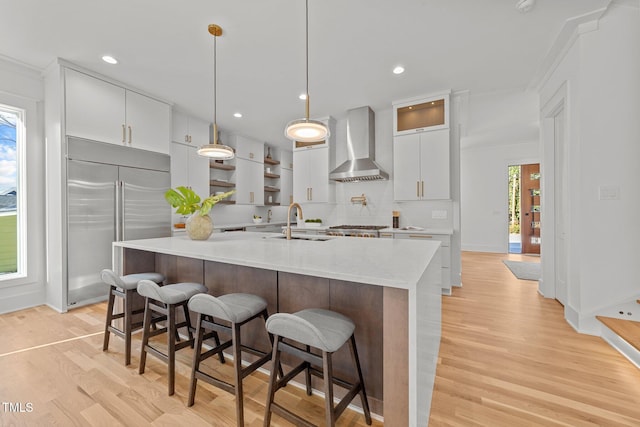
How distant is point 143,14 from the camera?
7.62 ft

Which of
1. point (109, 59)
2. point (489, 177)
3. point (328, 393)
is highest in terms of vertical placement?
point (109, 59)

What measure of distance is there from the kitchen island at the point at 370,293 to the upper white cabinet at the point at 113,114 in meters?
1.80

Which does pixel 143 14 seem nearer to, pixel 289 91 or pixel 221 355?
pixel 289 91

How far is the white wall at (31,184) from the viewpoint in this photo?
10.1 ft

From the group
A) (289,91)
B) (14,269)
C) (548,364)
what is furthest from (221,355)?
(289,91)

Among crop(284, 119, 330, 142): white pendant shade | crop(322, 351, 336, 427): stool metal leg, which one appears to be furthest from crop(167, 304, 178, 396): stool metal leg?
crop(284, 119, 330, 142): white pendant shade

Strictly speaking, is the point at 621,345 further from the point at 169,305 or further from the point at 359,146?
the point at 359,146

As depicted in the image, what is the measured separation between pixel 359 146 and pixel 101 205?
361 cm

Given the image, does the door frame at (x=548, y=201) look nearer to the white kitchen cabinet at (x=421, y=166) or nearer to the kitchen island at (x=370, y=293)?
the white kitchen cabinet at (x=421, y=166)

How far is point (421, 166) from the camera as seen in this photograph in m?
4.00

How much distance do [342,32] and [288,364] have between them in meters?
2.83

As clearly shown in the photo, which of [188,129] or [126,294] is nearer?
[126,294]

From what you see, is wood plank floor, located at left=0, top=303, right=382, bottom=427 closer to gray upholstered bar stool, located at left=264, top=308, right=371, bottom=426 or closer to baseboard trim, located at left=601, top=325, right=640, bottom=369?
gray upholstered bar stool, located at left=264, top=308, right=371, bottom=426

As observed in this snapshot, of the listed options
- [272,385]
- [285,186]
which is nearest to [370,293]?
[272,385]
